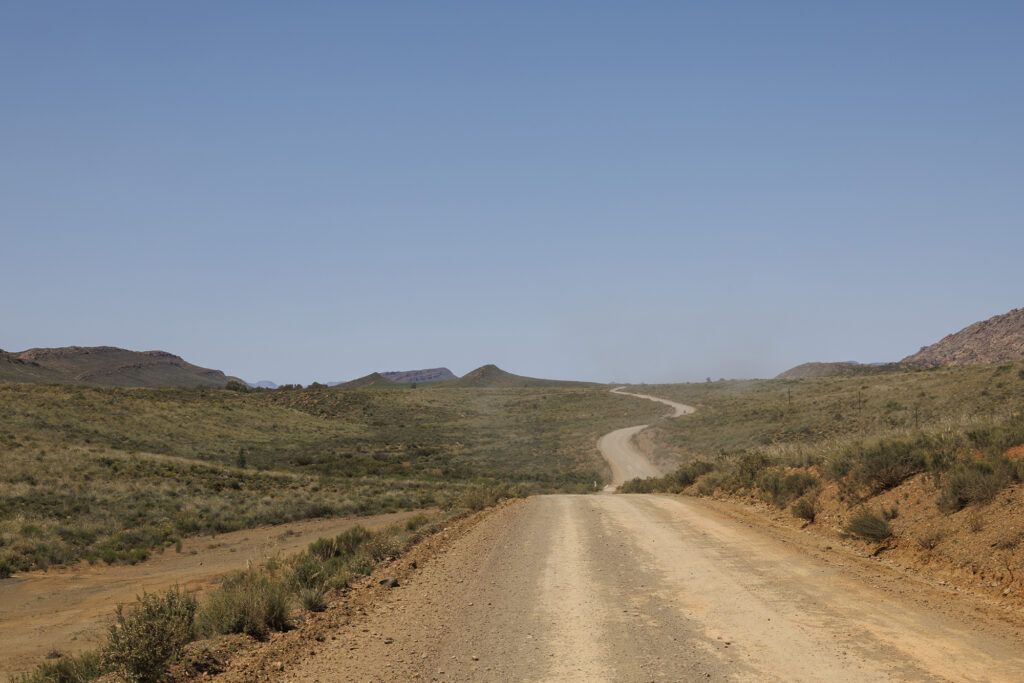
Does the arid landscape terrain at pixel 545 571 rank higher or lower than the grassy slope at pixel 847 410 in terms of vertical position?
lower

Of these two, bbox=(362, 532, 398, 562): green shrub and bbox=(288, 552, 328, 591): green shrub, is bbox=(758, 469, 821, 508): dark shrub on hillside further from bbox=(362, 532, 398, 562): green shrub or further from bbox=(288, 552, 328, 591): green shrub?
bbox=(288, 552, 328, 591): green shrub

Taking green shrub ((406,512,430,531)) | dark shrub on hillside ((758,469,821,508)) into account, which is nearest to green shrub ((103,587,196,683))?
green shrub ((406,512,430,531))

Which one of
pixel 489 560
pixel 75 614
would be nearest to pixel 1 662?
pixel 75 614

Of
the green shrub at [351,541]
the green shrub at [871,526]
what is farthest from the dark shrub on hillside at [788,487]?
the green shrub at [351,541]

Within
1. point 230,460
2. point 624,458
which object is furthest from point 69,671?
point 624,458

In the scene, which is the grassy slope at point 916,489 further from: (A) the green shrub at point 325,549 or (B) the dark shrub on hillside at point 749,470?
(A) the green shrub at point 325,549

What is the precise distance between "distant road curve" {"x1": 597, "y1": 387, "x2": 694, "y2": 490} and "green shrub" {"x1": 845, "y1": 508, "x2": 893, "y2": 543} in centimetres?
2903

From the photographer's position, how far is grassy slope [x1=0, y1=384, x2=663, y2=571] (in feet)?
86.3

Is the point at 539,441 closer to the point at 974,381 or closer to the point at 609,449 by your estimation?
the point at 609,449

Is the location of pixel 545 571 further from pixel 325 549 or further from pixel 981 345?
pixel 981 345

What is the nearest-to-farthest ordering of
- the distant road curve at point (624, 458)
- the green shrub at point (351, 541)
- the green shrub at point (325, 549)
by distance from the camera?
the green shrub at point (325, 549) < the green shrub at point (351, 541) < the distant road curve at point (624, 458)

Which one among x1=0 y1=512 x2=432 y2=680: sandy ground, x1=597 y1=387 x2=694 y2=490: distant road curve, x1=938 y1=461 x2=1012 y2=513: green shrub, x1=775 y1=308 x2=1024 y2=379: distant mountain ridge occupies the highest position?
x1=775 y1=308 x2=1024 y2=379: distant mountain ridge

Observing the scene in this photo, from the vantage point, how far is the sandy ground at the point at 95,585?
43.8 feet

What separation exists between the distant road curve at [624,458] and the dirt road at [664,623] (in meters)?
30.3
